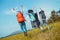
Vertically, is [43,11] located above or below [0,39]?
above

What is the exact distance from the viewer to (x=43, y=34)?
303 inches

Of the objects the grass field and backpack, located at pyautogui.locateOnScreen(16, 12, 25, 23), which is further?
backpack, located at pyautogui.locateOnScreen(16, 12, 25, 23)

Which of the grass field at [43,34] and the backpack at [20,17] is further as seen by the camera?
the backpack at [20,17]

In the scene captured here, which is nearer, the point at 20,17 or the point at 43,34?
the point at 43,34

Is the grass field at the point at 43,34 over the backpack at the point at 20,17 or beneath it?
beneath

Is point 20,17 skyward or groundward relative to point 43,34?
skyward

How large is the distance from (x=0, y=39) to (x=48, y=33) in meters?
2.08

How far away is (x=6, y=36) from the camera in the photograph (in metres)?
8.30

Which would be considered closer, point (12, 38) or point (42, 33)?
point (42, 33)

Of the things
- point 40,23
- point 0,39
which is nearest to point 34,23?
point 40,23

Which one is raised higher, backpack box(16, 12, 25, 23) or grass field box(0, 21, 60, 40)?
backpack box(16, 12, 25, 23)

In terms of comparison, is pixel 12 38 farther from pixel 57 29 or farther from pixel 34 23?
pixel 57 29

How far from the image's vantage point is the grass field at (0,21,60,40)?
737 cm

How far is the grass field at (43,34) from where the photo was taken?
290 inches
